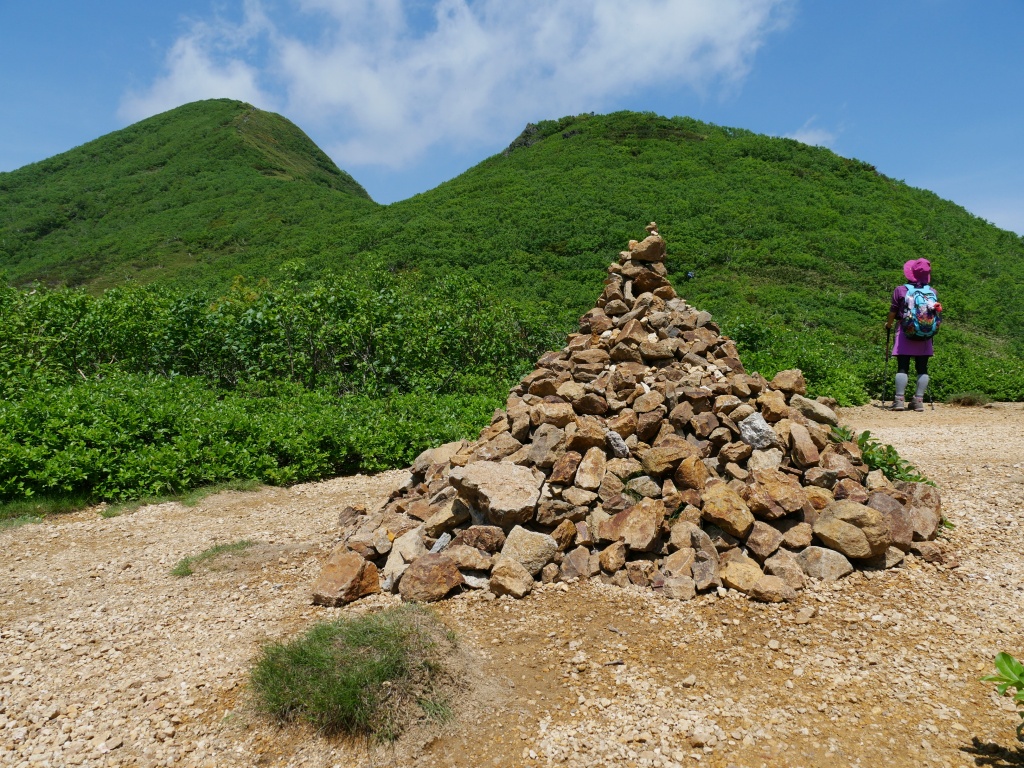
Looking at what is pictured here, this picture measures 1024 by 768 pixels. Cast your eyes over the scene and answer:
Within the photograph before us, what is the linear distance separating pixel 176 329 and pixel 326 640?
384 inches

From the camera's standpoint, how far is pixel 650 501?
4.92 metres

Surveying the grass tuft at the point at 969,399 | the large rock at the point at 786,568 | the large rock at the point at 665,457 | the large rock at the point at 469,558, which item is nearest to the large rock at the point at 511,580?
the large rock at the point at 469,558

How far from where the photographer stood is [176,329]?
11.7 metres

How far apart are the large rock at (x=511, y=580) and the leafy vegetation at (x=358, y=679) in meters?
0.96

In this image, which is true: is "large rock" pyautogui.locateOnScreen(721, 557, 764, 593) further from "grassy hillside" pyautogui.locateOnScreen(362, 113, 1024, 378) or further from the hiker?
"grassy hillside" pyautogui.locateOnScreen(362, 113, 1024, 378)

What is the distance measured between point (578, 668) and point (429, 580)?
138 centimetres

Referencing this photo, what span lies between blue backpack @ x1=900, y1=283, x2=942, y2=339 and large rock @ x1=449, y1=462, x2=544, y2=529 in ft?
25.0

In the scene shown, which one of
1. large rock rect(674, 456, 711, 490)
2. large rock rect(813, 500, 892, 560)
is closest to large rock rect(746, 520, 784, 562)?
large rock rect(813, 500, 892, 560)

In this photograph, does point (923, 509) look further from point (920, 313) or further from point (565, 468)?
point (920, 313)

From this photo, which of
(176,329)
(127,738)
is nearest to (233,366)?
(176,329)

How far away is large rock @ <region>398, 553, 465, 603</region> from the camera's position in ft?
15.4

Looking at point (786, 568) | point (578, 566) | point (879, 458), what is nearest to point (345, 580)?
point (578, 566)

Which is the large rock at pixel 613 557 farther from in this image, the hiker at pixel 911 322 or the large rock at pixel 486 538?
the hiker at pixel 911 322

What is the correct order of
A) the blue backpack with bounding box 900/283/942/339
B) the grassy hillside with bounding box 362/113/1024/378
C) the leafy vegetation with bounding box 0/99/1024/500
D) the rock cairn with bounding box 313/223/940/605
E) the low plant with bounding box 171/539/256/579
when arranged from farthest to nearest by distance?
1. the grassy hillside with bounding box 362/113/1024/378
2. the blue backpack with bounding box 900/283/942/339
3. the leafy vegetation with bounding box 0/99/1024/500
4. the low plant with bounding box 171/539/256/579
5. the rock cairn with bounding box 313/223/940/605
